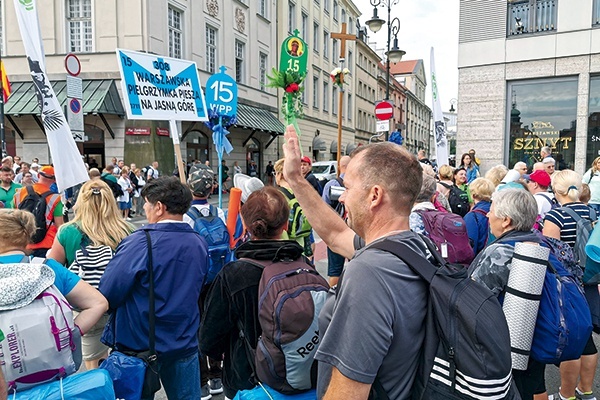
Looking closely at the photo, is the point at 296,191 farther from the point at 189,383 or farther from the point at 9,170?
the point at 9,170

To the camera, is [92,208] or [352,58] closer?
[92,208]

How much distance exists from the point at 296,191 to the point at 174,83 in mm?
4044

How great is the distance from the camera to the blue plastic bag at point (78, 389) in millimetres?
1943

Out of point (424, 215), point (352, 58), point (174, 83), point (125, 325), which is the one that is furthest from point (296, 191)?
point (352, 58)

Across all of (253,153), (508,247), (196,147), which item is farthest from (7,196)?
(253,153)

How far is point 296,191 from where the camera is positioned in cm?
232

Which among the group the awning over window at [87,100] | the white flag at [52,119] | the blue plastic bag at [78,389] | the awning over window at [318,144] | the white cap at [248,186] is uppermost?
the awning over window at [87,100]

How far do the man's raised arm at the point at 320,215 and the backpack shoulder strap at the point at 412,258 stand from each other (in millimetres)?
917

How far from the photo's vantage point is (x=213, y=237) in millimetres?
3602

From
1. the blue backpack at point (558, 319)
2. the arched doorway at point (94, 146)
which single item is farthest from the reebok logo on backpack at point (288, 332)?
the arched doorway at point (94, 146)

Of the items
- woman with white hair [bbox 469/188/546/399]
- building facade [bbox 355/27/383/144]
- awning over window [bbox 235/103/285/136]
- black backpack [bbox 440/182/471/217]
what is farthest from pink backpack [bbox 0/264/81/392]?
building facade [bbox 355/27/383/144]

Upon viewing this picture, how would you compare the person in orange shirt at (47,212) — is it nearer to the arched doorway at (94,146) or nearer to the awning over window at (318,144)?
the arched doorway at (94,146)

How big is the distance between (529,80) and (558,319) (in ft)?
37.8

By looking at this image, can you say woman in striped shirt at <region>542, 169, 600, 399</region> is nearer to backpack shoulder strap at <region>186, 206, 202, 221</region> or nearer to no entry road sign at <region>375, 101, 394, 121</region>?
backpack shoulder strap at <region>186, 206, 202, 221</region>
